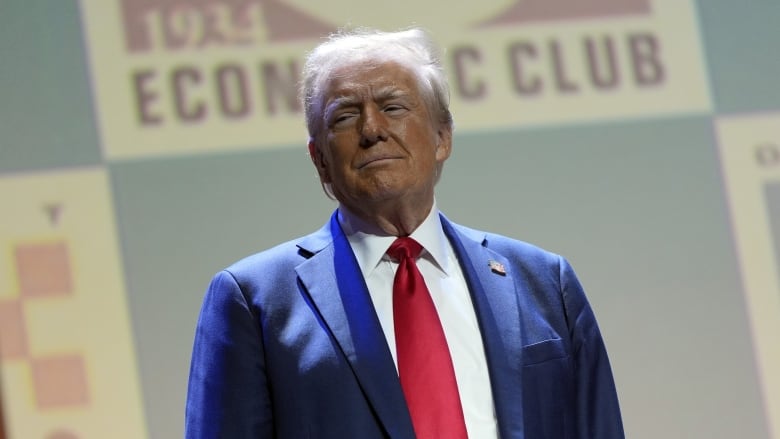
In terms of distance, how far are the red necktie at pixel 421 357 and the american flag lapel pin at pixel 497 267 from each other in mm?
145

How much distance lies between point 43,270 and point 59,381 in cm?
27

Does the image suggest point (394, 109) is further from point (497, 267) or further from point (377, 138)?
point (497, 267)

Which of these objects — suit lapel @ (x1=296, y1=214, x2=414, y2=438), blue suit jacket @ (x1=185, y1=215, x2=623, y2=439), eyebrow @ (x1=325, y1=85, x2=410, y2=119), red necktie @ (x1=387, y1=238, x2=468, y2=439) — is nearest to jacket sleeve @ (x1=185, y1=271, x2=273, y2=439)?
blue suit jacket @ (x1=185, y1=215, x2=623, y2=439)

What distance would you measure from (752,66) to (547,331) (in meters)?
1.77

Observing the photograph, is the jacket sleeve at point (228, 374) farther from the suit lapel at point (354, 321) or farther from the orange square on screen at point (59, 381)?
the orange square on screen at point (59, 381)

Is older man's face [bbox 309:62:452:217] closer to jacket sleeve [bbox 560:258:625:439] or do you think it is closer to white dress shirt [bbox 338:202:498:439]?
white dress shirt [bbox 338:202:498:439]

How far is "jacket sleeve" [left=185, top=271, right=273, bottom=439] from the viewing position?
6.49 feet

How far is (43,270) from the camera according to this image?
3016 mm

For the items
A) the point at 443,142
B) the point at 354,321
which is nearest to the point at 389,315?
the point at 354,321

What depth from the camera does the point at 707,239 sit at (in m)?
3.45

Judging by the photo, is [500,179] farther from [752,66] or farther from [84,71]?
[84,71]

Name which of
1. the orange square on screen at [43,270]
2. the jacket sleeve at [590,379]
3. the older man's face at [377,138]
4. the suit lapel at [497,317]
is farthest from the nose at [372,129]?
the orange square on screen at [43,270]

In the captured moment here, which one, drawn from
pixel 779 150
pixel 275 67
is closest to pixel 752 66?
pixel 779 150

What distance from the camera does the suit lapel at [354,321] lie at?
1.96 meters
